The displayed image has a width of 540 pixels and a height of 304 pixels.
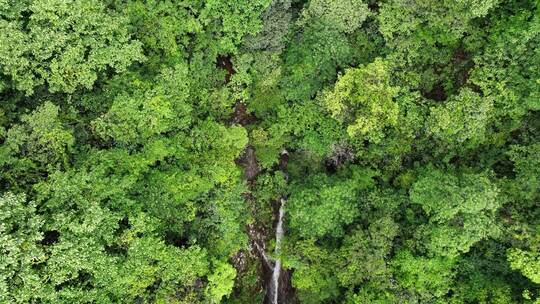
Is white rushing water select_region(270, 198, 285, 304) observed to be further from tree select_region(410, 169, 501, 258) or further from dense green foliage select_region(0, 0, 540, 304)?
tree select_region(410, 169, 501, 258)

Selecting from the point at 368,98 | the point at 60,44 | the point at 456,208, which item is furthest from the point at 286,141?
the point at 60,44

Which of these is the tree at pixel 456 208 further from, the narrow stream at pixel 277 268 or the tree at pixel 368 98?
the narrow stream at pixel 277 268

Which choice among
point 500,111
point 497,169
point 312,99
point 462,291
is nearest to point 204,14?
point 312,99

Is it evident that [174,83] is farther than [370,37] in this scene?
No

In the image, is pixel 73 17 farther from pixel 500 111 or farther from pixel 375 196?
pixel 500 111

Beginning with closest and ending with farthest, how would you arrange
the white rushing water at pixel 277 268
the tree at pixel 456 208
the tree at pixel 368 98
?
the tree at pixel 456 208 < the tree at pixel 368 98 < the white rushing water at pixel 277 268

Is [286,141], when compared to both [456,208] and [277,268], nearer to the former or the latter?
[277,268]

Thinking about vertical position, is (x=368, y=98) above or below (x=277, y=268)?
above

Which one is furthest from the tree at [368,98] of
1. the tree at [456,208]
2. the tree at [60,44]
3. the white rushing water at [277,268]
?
the tree at [60,44]
